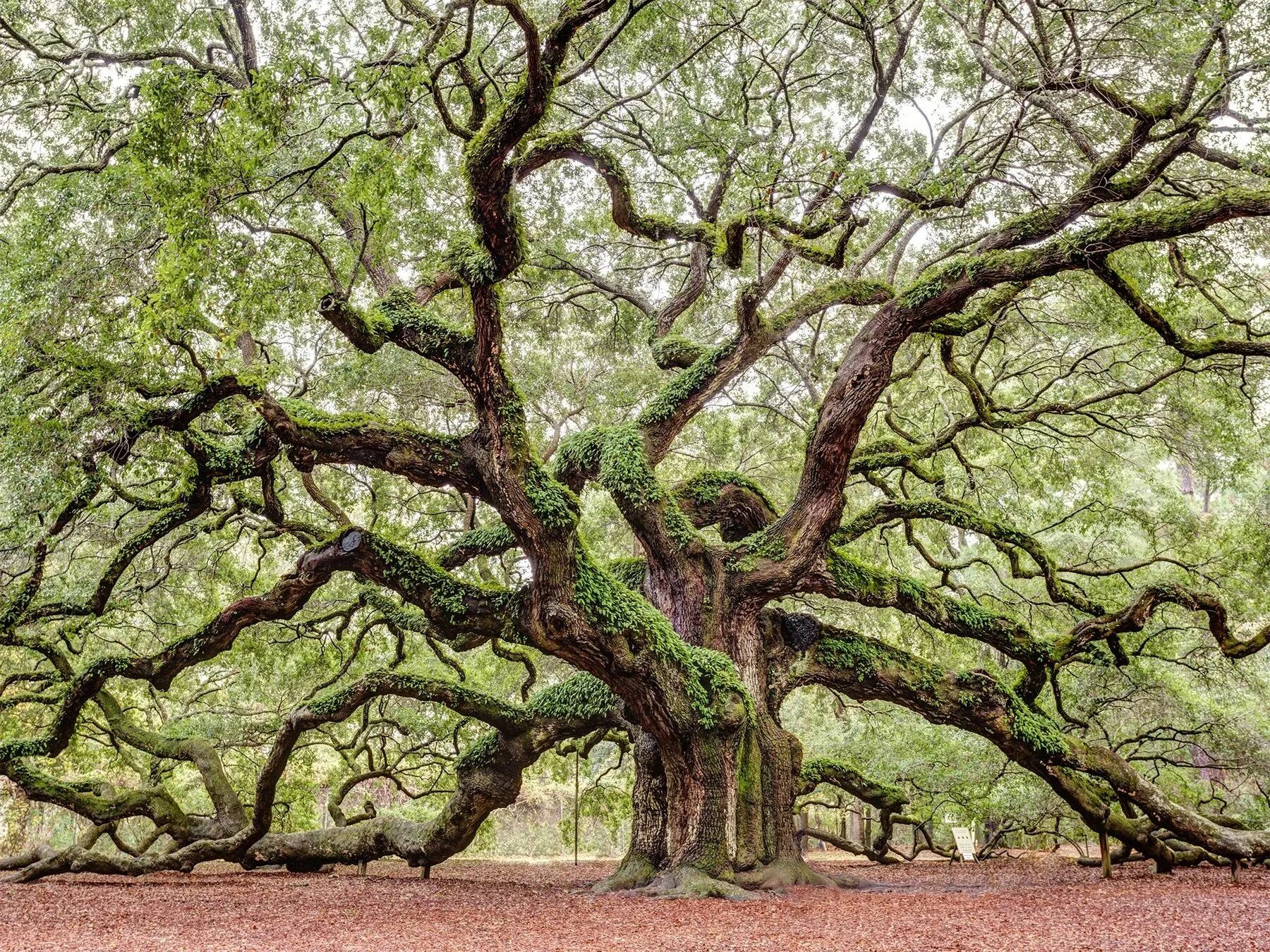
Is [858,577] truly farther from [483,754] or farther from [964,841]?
[964,841]

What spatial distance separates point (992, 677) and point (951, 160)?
508cm

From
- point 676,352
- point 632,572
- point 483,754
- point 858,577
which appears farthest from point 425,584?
point 858,577

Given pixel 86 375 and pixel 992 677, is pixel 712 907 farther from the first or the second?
pixel 86 375

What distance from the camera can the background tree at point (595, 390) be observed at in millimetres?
6848

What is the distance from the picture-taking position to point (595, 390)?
12422 mm

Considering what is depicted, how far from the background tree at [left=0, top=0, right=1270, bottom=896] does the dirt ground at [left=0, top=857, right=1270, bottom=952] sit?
65 centimetres

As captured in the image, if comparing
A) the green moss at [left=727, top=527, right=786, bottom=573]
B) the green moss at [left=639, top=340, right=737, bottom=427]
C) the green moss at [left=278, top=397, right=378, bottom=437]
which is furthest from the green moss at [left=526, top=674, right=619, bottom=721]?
the green moss at [left=278, top=397, right=378, bottom=437]

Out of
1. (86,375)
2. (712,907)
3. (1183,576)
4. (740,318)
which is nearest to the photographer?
(712,907)

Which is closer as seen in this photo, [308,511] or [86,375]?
[86,375]

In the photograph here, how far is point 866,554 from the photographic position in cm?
1278

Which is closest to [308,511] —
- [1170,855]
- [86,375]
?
[86,375]

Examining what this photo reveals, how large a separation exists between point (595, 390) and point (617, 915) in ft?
25.2

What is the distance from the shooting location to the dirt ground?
15.9 ft

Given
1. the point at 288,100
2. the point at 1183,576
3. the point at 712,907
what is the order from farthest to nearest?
the point at 1183,576, the point at 712,907, the point at 288,100
